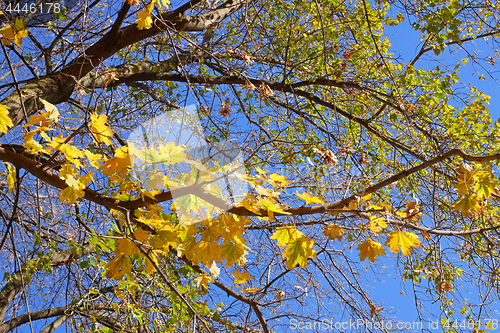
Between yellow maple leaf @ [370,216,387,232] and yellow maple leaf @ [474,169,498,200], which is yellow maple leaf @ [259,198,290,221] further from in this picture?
yellow maple leaf @ [474,169,498,200]

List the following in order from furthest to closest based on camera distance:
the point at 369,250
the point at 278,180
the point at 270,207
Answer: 1. the point at 369,250
2. the point at 278,180
3. the point at 270,207

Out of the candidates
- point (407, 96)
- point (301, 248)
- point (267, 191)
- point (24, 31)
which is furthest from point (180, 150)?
point (407, 96)

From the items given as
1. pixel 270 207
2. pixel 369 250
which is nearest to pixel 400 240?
pixel 369 250

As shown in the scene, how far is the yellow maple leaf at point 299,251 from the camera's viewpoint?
1.35 meters

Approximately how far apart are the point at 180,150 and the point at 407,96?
10.1 feet

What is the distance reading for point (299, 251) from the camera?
53.3 inches

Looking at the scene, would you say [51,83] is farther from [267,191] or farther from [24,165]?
[267,191]

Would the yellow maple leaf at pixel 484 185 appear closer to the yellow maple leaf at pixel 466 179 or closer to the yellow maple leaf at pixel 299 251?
the yellow maple leaf at pixel 466 179

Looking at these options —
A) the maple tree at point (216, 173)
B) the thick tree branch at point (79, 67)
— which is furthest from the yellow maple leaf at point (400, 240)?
the thick tree branch at point (79, 67)

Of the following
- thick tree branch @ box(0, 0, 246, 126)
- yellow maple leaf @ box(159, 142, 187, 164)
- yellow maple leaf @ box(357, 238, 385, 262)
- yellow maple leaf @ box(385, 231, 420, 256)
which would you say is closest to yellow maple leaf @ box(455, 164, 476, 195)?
yellow maple leaf @ box(385, 231, 420, 256)

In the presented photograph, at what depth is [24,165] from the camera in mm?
1657

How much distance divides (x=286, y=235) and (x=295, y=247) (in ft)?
0.19

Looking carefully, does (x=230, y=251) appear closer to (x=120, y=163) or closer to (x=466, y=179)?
(x=120, y=163)

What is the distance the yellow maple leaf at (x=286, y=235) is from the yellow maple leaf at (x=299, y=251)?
0.05 ft
